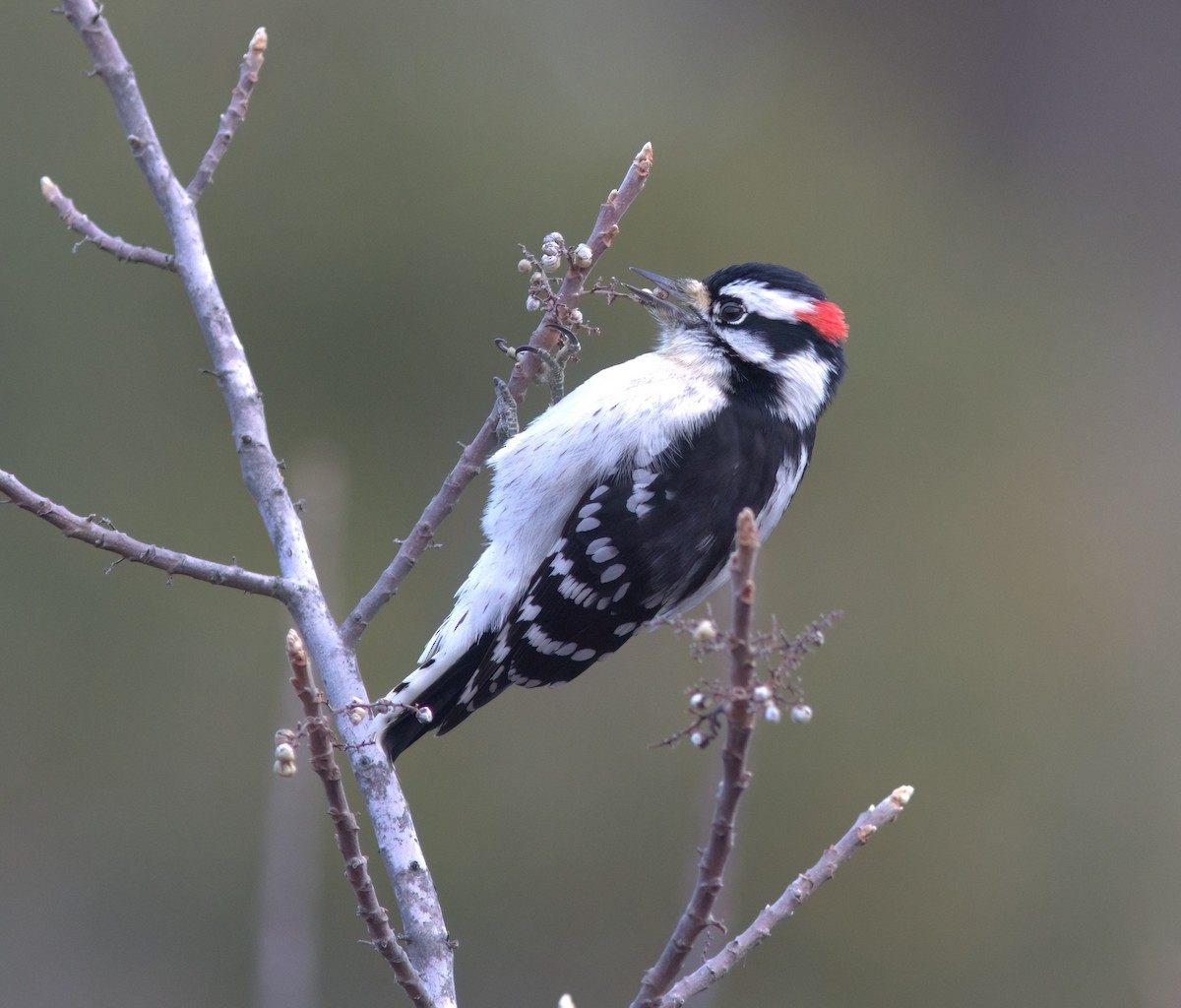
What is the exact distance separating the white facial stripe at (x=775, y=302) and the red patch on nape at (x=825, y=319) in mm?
15

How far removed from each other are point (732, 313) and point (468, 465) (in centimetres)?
102

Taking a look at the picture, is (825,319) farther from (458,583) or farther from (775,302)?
(458,583)

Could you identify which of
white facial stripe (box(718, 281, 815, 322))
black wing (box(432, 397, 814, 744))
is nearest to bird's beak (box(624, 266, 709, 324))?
white facial stripe (box(718, 281, 815, 322))

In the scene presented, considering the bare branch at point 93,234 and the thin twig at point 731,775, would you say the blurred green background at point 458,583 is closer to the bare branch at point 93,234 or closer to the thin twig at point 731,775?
the bare branch at point 93,234

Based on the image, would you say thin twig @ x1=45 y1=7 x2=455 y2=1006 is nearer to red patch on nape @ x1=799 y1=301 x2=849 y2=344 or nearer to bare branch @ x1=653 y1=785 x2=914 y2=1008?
bare branch @ x1=653 y1=785 x2=914 y2=1008

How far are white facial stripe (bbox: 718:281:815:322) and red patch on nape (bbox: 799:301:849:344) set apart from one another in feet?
0.05

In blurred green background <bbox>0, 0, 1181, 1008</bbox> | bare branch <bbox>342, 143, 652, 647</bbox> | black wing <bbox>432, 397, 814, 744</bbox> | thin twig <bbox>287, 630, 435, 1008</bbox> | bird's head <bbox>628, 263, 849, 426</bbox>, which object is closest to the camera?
thin twig <bbox>287, 630, 435, 1008</bbox>

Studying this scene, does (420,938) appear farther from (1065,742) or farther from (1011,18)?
(1011,18)

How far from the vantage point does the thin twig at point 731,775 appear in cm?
143

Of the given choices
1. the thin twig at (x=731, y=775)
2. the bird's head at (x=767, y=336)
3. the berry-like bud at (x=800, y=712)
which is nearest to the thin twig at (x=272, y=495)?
the thin twig at (x=731, y=775)

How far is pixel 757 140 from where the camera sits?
26.9 feet

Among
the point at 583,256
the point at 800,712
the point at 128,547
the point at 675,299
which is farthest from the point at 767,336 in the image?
the point at 800,712

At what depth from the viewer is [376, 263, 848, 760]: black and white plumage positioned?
3035 millimetres

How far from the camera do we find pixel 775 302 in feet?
10.9
